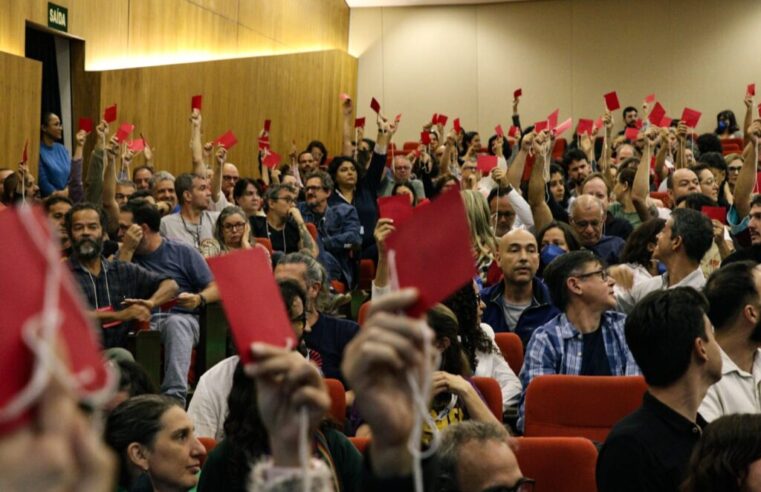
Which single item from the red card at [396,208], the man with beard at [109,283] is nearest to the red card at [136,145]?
the man with beard at [109,283]

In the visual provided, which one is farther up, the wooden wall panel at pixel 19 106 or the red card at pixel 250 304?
the wooden wall panel at pixel 19 106

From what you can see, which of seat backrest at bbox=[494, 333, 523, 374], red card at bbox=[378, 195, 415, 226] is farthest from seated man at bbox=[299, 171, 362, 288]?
red card at bbox=[378, 195, 415, 226]

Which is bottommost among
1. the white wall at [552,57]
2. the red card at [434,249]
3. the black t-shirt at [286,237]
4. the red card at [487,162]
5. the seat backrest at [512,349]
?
the seat backrest at [512,349]

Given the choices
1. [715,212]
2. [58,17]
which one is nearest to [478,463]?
[715,212]

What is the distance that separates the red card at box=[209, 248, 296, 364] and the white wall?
15.8 meters

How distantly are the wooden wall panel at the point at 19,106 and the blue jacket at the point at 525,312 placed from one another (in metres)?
4.92

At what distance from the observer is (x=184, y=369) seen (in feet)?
18.5

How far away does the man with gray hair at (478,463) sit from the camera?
264cm

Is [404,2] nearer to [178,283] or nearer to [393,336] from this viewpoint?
[178,283]

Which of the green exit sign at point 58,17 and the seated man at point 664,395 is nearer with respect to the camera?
the seated man at point 664,395

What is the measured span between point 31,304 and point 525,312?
4240 mm

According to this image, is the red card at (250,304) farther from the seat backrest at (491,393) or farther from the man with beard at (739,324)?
the seat backrest at (491,393)

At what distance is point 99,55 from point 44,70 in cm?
53

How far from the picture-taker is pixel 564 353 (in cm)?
424
